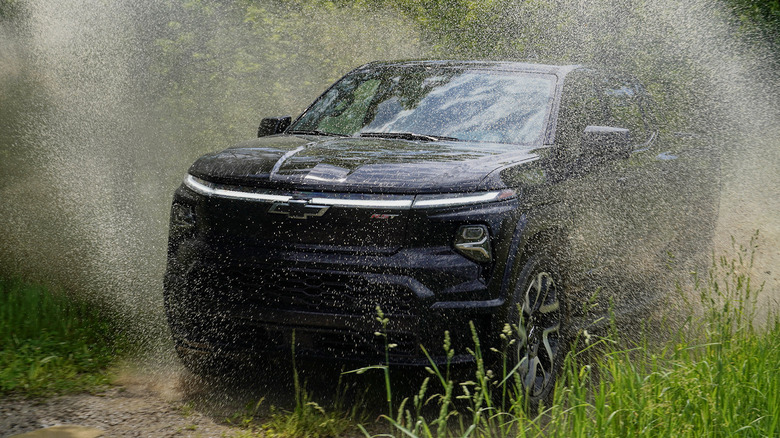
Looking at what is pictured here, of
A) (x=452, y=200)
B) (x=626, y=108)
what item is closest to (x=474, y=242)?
(x=452, y=200)

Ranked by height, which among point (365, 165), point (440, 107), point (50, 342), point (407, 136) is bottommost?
point (50, 342)

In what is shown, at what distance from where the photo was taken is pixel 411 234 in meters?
3.61

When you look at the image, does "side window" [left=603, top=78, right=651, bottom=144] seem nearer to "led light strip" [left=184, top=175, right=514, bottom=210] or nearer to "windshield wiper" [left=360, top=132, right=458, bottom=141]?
"windshield wiper" [left=360, top=132, right=458, bottom=141]

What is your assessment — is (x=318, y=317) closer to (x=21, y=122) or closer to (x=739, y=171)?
(x=21, y=122)

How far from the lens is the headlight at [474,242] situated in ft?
11.8

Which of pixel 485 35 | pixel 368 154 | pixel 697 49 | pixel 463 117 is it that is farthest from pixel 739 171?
pixel 368 154

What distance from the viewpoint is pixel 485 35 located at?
1148 cm

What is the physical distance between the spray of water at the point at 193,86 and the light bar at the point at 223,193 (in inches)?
73.4

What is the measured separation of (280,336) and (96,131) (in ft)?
20.7

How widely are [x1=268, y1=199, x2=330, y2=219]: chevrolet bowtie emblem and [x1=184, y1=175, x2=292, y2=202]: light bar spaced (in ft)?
0.09

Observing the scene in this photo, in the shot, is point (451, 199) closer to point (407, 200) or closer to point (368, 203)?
point (407, 200)

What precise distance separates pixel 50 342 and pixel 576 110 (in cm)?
327

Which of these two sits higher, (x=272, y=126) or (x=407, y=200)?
(x=272, y=126)

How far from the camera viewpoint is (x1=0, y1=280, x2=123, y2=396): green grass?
4.16 m
